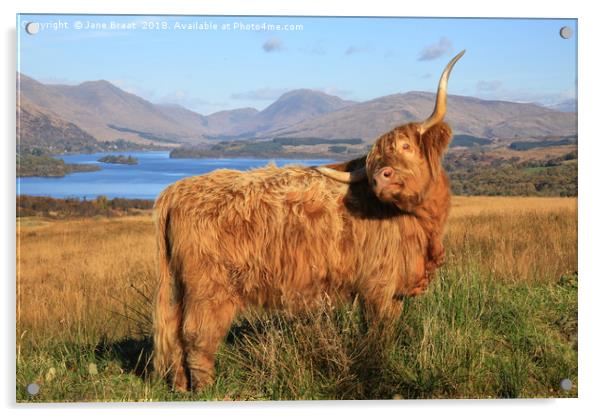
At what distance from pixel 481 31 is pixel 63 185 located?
3065mm

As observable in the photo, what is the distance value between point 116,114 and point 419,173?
243cm

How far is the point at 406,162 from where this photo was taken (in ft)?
13.8

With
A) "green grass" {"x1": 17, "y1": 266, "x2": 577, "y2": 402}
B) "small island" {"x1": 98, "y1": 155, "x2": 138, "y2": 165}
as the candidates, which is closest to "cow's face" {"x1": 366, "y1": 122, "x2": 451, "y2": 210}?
"green grass" {"x1": 17, "y1": 266, "x2": 577, "y2": 402}

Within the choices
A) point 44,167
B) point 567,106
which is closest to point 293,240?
point 44,167

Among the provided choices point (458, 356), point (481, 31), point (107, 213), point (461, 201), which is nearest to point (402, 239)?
point (458, 356)

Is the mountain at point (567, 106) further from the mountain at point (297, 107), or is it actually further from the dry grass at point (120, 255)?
the mountain at point (297, 107)

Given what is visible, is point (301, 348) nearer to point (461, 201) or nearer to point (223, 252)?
point (223, 252)

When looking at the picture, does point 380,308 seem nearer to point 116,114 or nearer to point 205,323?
point 205,323

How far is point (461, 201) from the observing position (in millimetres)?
5410

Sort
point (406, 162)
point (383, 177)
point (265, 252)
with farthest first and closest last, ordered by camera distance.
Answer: point (265, 252) → point (406, 162) → point (383, 177)

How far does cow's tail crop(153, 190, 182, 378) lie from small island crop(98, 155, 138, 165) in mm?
918

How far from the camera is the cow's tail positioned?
4434 mm

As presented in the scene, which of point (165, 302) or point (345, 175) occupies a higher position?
point (345, 175)

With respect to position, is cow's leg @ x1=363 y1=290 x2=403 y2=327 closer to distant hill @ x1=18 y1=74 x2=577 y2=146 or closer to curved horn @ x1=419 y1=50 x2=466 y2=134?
curved horn @ x1=419 y1=50 x2=466 y2=134
